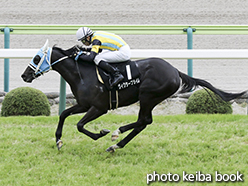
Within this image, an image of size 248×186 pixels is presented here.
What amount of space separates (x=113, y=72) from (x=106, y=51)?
1.05ft

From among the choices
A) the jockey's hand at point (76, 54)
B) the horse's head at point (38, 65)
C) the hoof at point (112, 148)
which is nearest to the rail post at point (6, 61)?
the horse's head at point (38, 65)

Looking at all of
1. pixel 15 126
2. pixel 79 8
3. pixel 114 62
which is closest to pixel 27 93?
pixel 15 126

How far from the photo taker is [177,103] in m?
6.99

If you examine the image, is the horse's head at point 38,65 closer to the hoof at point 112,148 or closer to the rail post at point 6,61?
the hoof at point 112,148

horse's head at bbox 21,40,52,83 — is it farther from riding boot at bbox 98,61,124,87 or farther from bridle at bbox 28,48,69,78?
riding boot at bbox 98,61,124,87

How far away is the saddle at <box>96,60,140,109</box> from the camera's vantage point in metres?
4.61

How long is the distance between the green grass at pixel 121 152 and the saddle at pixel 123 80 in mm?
752

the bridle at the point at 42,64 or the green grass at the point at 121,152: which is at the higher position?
the bridle at the point at 42,64

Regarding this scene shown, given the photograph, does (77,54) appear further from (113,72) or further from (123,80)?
(123,80)

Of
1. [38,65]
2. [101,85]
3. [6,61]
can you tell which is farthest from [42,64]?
[6,61]

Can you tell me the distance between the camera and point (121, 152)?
469 centimetres

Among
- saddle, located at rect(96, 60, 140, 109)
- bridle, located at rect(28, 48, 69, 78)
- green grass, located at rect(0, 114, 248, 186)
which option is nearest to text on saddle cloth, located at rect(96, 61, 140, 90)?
saddle, located at rect(96, 60, 140, 109)

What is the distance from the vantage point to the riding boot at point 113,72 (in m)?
4.49

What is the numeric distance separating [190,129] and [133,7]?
21.1 ft
